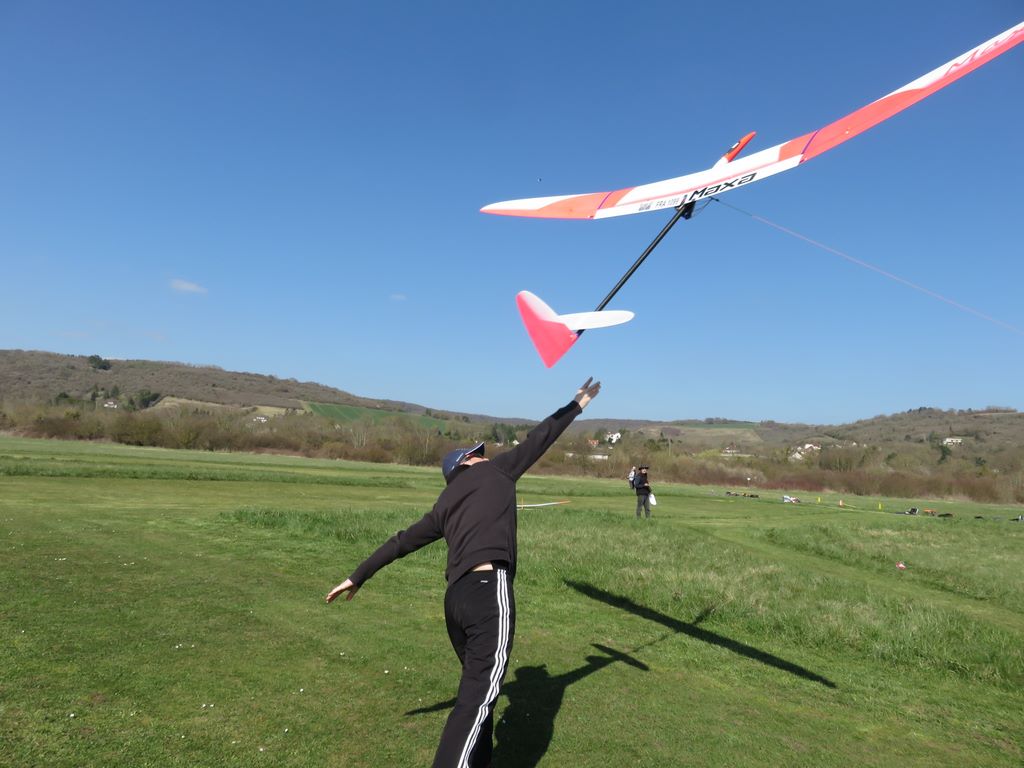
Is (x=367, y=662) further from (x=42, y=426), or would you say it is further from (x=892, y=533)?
(x=42, y=426)

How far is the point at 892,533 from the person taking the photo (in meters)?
25.2

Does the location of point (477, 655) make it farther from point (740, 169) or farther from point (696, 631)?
point (696, 631)

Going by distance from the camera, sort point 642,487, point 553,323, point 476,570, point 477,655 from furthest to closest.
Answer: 1. point 642,487
2. point 553,323
3. point 476,570
4. point 477,655

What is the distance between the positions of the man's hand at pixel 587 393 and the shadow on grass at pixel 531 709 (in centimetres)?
290

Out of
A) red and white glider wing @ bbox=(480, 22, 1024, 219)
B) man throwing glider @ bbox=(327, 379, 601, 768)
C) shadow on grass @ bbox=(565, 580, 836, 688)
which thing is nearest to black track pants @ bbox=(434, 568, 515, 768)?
man throwing glider @ bbox=(327, 379, 601, 768)

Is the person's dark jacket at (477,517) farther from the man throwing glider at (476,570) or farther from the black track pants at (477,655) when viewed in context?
the black track pants at (477,655)

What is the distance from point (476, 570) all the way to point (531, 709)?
2.45 metres

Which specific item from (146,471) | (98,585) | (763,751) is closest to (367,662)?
(763,751)

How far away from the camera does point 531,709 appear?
636 centimetres

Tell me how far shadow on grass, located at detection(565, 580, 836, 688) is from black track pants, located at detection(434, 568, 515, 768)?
5.86 meters

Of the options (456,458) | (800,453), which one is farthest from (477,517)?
(800,453)

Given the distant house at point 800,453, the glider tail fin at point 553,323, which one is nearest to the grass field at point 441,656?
the glider tail fin at point 553,323

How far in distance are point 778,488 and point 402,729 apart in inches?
3319

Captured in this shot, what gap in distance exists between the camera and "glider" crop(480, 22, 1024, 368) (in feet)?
17.8
